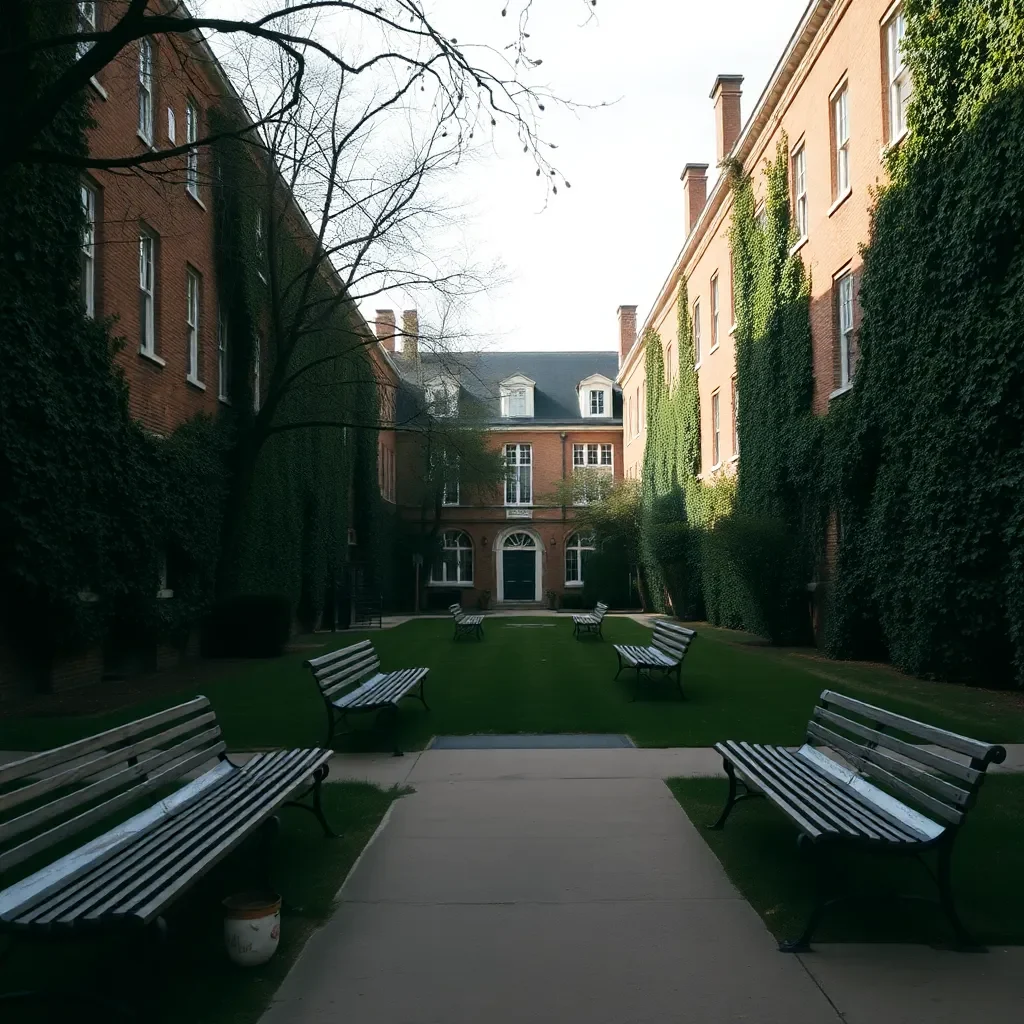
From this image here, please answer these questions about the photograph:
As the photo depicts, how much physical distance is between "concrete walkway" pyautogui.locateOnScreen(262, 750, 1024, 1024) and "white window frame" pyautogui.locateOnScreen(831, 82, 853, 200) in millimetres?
14512

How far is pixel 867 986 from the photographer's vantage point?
3.60 meters

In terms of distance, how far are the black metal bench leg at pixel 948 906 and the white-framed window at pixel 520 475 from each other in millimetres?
39416

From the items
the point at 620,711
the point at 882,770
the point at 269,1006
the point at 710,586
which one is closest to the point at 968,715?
the point at 620,711

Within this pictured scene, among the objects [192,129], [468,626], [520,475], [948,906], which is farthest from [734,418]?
[948,906]

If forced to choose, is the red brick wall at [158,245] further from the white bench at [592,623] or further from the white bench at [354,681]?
the white bench at [592,623]

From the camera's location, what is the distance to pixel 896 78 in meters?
14.8

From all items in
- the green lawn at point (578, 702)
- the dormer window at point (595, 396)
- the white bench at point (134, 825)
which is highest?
the dormer window at point (595, 396)

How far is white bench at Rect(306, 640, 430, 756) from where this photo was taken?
852 centimetres

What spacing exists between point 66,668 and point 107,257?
19.3 ft

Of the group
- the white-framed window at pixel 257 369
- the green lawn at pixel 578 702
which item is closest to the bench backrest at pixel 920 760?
the green lawn at pixel 578 702

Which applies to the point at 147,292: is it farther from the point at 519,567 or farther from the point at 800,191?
the point at 519,567

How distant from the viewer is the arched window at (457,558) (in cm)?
4322

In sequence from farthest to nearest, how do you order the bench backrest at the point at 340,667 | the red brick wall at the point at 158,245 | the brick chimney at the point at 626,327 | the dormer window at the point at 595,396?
the brick chimney at the point at 626,327, the dormer window at the point at 595,396, the red brick wall at the point at 158,245, the bench backrest at the point at 340,667

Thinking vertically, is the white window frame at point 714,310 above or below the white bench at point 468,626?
above
